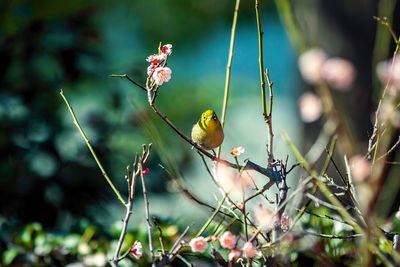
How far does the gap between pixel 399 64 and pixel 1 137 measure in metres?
2.38

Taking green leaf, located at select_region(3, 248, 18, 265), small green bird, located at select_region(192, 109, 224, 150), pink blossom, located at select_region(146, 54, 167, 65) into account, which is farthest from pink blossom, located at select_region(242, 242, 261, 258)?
green leaf, located at select_region(3, 248, 18, 265)

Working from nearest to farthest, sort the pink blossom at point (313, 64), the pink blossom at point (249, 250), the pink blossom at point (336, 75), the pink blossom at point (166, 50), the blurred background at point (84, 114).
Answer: the pink blossom at point (313, 64), the pink blossom at point (336, 75), the pink blossom at point (249, 250), the pink blossom at point (166, 50), the blurred background at point (84, 114)

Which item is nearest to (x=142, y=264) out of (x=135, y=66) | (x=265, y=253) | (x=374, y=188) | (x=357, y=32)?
(x=265, y=253)

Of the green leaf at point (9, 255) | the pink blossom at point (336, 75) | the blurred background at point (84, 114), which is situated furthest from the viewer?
the blurred background at point (84, 114)

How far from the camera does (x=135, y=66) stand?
11.8 ft

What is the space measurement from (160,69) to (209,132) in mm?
182

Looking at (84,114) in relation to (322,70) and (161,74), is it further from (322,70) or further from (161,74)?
(322,70)

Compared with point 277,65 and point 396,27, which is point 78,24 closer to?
point 396,27

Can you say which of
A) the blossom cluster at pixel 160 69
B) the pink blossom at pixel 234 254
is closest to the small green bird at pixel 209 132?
the blossom cluster at pixel 160 69

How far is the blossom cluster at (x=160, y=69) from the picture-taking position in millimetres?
1419

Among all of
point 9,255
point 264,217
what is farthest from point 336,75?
point 9,255

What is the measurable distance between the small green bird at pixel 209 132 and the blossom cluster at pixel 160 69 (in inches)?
5.6

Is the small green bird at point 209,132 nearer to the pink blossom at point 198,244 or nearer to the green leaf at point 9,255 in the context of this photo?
the pink blossom at point 198,244

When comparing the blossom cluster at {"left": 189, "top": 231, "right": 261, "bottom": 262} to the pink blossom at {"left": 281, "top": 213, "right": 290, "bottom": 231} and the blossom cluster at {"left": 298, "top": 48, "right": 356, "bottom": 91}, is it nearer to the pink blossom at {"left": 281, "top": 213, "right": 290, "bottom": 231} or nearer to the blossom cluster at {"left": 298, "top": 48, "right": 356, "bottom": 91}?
the pink blossom at {"left": 281, "top": 213, "right": 290, "bottom": 231}
